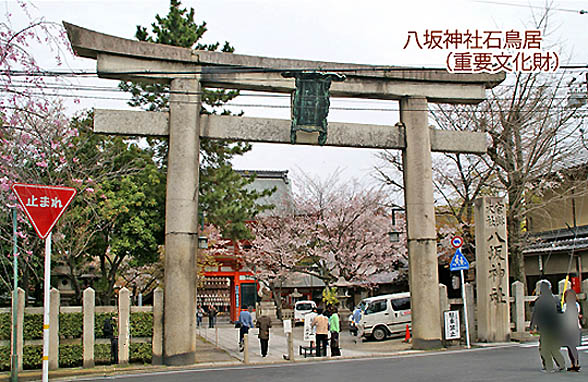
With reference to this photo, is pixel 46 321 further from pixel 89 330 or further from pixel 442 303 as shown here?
pixel 442 303

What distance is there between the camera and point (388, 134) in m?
17.4

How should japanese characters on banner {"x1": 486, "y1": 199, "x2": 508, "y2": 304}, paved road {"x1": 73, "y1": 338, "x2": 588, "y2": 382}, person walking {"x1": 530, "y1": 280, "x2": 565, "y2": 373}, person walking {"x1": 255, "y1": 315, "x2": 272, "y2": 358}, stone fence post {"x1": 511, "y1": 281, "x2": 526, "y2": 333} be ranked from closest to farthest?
person walking {"x1": 530, "y1": 280, "x2": 565, "y2": 373}, paved road {"x1": 73, "y1": 338, "x2": 588, "y2": 382}, person walking {"x1": 255, "y1": 315, "x2": 272, "y2": 358}, japanese characters on banner {"x1": 486, "y1": 199, "x2": 508, "y2": 304}, stone fence post {"x1": 511, "y1": 281, "x2": 526, "y2": 333}

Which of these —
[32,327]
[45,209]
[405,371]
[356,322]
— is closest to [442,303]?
[405,371]

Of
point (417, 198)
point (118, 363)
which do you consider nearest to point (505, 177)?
point (417, 198)

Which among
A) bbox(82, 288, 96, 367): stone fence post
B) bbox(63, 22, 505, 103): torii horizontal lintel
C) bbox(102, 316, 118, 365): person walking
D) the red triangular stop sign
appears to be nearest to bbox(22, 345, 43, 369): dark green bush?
bbox(82, 288, 96, 367): stone fence post

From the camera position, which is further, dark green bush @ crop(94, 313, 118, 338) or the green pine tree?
the green pine tree

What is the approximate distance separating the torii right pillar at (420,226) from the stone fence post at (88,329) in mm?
9404

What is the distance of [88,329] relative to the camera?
49.5 ft

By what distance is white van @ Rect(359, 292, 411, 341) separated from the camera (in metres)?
24.3

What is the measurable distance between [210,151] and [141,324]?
26.7 feet

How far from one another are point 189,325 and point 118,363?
224cm

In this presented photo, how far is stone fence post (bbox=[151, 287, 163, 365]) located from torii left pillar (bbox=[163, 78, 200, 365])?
0.20 metres

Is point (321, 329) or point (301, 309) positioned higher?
point (321, 329)

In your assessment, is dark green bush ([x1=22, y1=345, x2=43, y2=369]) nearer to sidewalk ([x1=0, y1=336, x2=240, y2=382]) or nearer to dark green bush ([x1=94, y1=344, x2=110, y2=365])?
sidewalk ([x1=0, y1=336, x2=240, y2=382])
